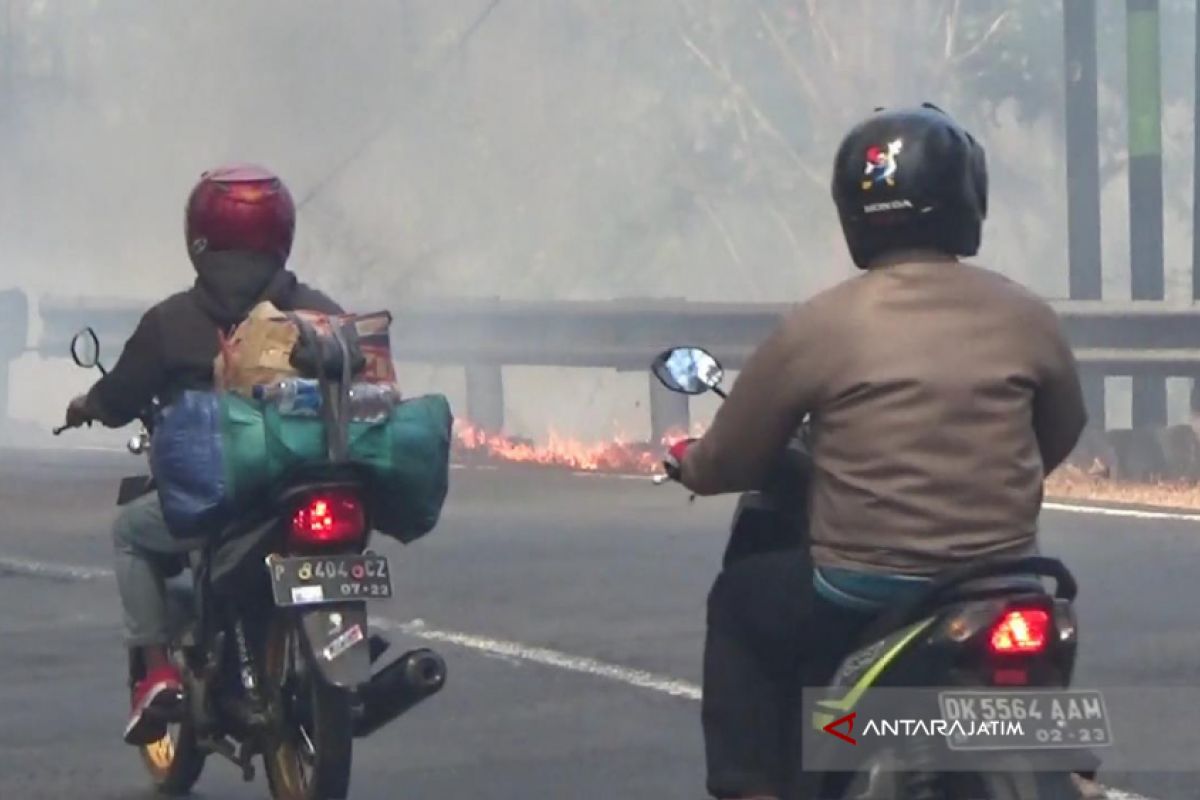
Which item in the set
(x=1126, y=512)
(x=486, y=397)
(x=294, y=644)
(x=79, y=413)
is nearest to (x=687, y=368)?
(x=294, y=644)

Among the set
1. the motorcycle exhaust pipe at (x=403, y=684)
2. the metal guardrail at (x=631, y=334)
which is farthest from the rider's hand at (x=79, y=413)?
the metal guardrail at (x=631, y=334)

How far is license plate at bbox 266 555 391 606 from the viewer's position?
7008 millimetres

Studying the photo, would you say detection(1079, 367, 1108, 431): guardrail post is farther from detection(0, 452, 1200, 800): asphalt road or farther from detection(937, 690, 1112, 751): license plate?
detection(937, 690, 1112, 751): license plate

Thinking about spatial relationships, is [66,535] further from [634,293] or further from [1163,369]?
[634,293]

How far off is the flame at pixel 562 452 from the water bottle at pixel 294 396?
10072mm

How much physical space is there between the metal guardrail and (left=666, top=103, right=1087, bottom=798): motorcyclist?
11598 mm

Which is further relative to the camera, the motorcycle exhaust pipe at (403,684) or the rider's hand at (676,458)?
the motorcycle exhaust pipe at (403,684)

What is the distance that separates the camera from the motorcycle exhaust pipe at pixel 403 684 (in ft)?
23.9

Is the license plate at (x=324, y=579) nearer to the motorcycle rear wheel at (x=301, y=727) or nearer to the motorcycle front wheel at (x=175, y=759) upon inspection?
→ the motorcycle rear wheel at (x=301, y=727)

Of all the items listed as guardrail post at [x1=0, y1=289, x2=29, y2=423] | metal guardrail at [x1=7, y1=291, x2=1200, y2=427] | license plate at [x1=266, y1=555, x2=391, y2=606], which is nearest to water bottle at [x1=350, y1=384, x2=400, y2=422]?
license plate at [x1=266, y1=555, x2=391, y2=606]

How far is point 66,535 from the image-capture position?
1451cm

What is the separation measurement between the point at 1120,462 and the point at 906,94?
27.6m

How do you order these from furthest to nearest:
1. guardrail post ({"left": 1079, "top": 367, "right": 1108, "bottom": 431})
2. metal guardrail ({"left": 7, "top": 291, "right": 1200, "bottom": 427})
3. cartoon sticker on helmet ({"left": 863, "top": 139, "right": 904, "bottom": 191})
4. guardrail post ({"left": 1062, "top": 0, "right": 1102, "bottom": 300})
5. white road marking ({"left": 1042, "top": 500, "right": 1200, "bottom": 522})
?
guardrail post ({"left": 1062, "top": 0, "right": 1102, "bottom": 300})
guardrail post ({"left": 1079, "top": 367, "right": 1108, "bottom": 431})
metal guardrail ({"left": 7, "top": 291, "right": 1200, "bottom": 427})
white road marking ({"left": 1042, "top": 500, "right": 1200, "bottom": 522})
cartoon sticker on helmet ({"left": 863, "top": 139, "right": 904, "bottom": 191})

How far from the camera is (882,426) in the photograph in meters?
5.30
